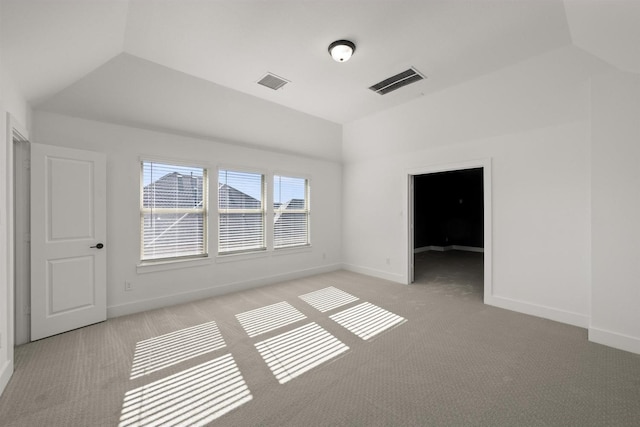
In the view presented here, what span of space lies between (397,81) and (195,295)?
427 centimetres

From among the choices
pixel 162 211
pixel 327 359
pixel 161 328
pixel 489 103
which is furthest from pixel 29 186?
pixel 489 103

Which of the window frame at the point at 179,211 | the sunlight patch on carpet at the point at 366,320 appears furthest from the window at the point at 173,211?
the sunlight patch on carpet at the point at 366,320

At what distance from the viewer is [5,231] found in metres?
2.19

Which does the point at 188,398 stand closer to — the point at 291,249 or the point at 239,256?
the point at 239,256

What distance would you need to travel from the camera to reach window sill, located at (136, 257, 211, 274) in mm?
3763

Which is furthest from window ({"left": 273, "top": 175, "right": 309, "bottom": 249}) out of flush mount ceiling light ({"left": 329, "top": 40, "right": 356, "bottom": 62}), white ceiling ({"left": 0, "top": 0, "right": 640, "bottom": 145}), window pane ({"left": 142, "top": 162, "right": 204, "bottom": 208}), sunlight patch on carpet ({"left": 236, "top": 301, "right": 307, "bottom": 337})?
flush mount ceiling light ({"left": 329, "top": 40, "right": 356, "bottom": 62})

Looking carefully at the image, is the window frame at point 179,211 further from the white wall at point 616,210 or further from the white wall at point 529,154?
the white wall at point 616,210

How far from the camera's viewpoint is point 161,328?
3.20 metres

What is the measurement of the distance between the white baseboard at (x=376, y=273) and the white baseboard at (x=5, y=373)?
16.6ft

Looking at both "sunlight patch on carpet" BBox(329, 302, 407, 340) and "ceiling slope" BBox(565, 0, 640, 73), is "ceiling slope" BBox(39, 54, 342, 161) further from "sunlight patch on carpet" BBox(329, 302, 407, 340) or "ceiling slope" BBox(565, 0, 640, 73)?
"ceiling slope" BBox(565, 0, 640, 73)

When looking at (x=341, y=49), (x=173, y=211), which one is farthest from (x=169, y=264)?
(x=341, y=49)

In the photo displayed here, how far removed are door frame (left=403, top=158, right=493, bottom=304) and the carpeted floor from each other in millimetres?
574

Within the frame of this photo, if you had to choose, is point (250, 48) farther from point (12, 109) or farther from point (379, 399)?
point (379, 399)

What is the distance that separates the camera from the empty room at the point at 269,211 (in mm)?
2029
